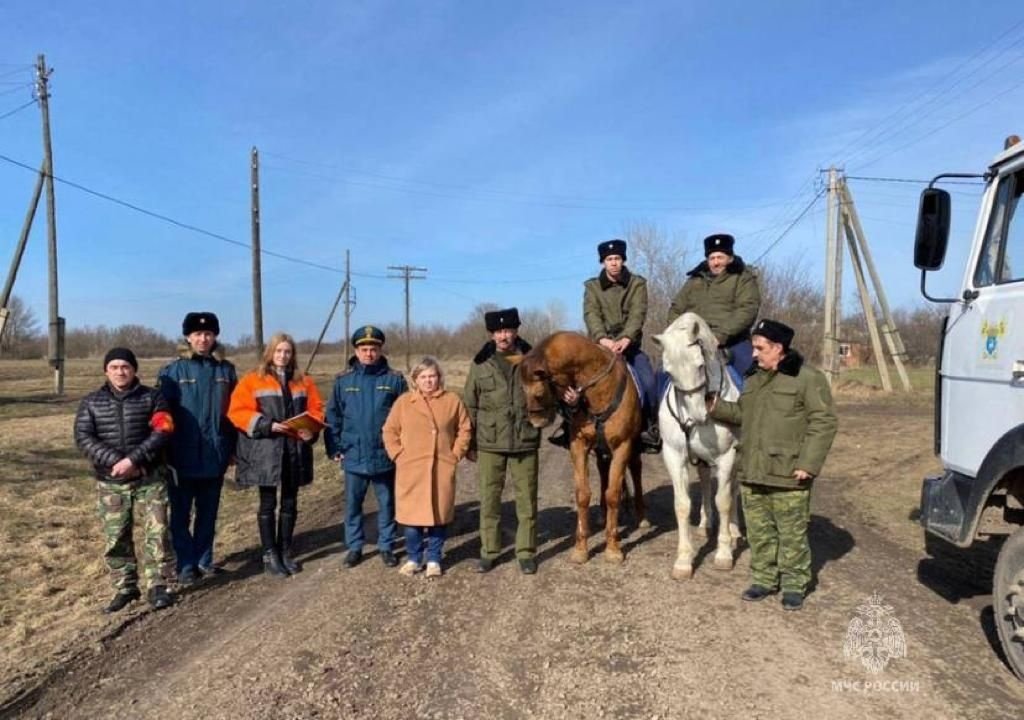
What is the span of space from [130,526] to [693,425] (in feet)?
14.3

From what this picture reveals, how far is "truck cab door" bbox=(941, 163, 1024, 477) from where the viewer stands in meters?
3.66

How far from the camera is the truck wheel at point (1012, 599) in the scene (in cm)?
356

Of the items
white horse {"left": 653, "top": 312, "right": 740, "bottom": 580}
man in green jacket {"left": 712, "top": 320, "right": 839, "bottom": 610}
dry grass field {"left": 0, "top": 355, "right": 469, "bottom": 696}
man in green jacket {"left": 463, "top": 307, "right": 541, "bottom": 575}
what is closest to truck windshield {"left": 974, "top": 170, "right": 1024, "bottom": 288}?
man in green jacket {"left": 712, "top": 320, "right": 839, "bottom": 610}

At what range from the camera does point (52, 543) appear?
6461 millimetres

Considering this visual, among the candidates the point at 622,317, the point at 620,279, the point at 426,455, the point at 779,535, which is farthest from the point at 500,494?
the point at 620,279

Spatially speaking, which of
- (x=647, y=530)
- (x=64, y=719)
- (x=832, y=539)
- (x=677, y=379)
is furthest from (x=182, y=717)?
(x=832, y=539)

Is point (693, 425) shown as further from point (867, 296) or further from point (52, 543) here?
point (867, 296)

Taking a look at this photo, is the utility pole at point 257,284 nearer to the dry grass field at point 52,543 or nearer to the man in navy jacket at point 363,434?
the dry grass field at point 52,543

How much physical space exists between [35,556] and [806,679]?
6.43m

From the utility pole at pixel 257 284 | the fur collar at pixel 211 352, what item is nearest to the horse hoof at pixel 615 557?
the fur collar at pixel 211 352

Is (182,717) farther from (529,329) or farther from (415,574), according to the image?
(529,329)

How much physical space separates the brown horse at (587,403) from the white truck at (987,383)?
223 centimetres

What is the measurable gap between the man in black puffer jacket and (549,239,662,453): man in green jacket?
3.31 metres

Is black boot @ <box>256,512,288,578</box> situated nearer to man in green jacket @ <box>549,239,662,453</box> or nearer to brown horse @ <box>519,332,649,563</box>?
brown horse @ <box>519,332,649,563</box>
